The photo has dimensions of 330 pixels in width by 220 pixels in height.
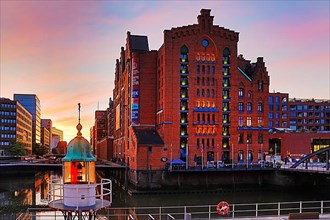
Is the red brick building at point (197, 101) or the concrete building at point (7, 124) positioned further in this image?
the concrete building at point (7, 124)

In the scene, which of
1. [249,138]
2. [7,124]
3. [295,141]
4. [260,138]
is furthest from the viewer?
[7,124]

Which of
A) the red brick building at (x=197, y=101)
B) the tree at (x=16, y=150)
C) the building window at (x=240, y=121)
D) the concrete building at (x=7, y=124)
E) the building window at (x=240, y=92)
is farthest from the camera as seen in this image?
the concrete building at (x=7, y=124)

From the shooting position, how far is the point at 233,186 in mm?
89438

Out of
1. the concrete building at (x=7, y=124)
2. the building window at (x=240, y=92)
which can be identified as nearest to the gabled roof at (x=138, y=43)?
the building window at (x=240, y=92)

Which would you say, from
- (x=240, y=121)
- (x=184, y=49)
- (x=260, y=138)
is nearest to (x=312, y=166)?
(x=260, y=138)

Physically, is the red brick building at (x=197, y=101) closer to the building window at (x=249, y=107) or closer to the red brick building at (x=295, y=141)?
the building window at (x=249, y=107)

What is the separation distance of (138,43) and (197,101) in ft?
103

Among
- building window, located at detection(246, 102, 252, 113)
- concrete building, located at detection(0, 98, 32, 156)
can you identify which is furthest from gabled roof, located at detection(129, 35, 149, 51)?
concrete building, located at detection(0, 98, 32, 156)

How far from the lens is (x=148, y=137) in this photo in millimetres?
94312

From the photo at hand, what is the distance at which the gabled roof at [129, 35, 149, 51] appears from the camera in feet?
389

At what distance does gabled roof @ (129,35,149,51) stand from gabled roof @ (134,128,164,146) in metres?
27.7

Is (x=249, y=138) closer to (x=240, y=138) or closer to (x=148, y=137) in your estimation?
(x=240, y=138)

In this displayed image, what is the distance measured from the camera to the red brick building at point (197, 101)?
313 feet

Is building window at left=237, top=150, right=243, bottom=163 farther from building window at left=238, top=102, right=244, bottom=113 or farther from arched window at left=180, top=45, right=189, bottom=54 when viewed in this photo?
arched window at left=180, top=45, right=189, bottom=54
